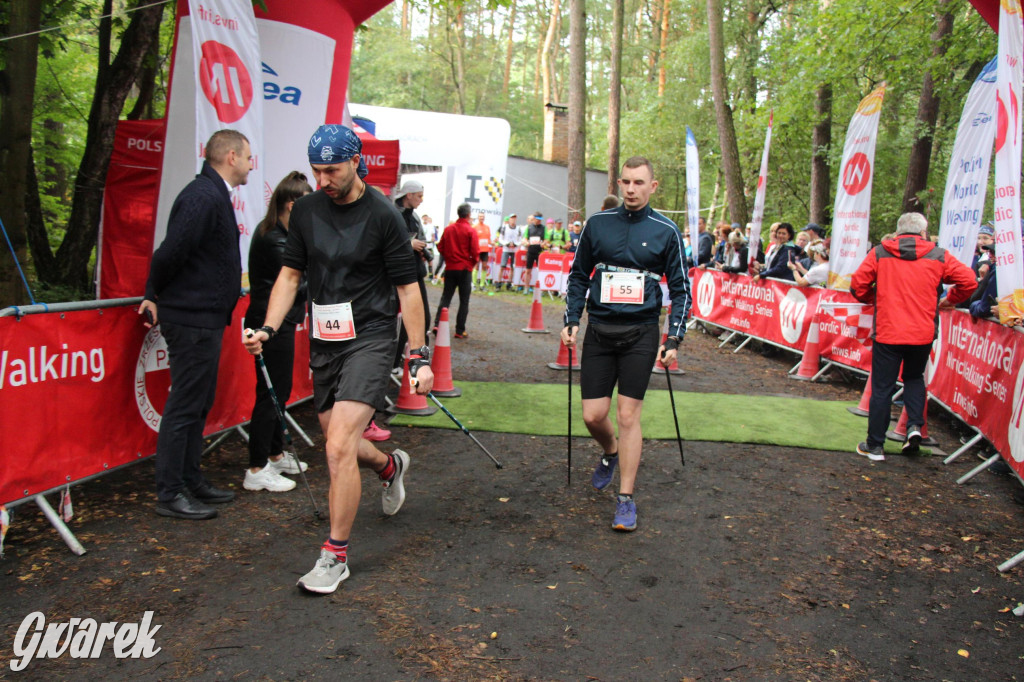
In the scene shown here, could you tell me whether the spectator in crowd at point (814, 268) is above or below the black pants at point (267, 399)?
above

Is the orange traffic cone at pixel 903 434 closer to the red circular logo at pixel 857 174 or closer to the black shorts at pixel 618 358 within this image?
the black shorts at pixel 618 358

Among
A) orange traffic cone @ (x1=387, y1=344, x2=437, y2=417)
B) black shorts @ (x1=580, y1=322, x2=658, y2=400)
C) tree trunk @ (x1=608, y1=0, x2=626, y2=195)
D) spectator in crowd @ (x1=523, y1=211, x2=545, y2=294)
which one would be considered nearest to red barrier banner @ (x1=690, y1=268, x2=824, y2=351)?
spectator in crowd @ (x1=523, y1=211, x2=545, y2=294)

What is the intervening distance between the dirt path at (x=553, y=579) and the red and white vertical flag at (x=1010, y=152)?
1.59m

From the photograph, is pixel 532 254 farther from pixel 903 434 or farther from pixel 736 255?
pixel 903 434

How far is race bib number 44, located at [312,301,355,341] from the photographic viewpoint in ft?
12.5

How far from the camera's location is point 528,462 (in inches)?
238

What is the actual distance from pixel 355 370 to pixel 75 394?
1.85 m

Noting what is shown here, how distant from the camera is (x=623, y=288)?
15.4 feet

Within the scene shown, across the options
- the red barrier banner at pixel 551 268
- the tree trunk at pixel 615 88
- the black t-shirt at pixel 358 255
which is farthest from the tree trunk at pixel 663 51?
the black t-shirt at pixel 358 255

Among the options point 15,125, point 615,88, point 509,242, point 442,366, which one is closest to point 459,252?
point 442,366

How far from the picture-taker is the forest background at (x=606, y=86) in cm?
796

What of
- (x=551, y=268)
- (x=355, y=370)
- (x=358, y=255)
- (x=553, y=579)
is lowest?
(x=553, y=579)

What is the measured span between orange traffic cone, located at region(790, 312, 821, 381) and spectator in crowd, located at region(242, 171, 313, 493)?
749cm

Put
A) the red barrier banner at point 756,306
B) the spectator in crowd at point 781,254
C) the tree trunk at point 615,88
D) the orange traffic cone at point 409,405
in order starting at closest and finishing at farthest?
the orange traffic cone at point 409,405
the red barrier banner at point 756,306
the spectator in crowd at point 781,254
the tree trunk at point 615,88
